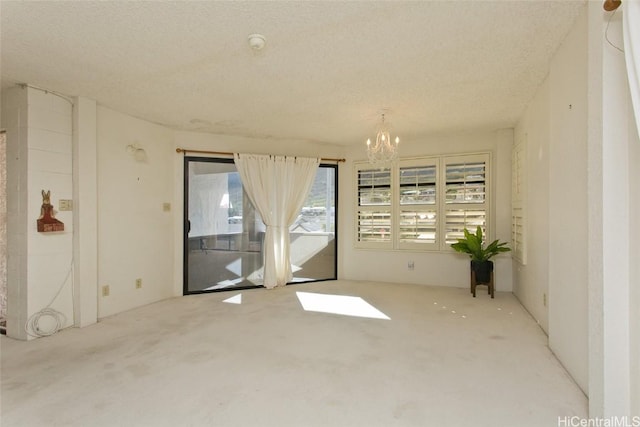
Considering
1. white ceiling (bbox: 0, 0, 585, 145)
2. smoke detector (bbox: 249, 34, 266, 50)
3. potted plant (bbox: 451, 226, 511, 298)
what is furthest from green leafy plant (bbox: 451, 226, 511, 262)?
smoke detector (bbox: 249, 34, 266, 50)

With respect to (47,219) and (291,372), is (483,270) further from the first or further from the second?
(47,219)

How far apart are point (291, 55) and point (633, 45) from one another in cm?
182

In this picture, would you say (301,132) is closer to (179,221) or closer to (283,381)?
(179,221)

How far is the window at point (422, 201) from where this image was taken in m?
4.45

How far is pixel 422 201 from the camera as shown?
469 centimetres

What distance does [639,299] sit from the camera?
139cm

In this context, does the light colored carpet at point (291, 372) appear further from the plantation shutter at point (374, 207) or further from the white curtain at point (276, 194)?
the plantation shutter at point (374, 207)

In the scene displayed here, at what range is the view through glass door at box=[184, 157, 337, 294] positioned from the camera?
169 inches

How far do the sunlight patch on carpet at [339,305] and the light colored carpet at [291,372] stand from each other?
18cm

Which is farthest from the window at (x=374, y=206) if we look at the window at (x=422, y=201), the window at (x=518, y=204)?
the window at (x=518, y=204)

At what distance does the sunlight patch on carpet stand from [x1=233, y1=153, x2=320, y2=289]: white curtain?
2.03 feet

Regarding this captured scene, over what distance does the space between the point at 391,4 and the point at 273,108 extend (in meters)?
1.88

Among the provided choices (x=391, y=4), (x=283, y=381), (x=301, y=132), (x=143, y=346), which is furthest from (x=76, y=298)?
(x=391, y=4)

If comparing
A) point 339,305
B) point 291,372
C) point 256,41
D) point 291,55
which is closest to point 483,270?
point 339,305
